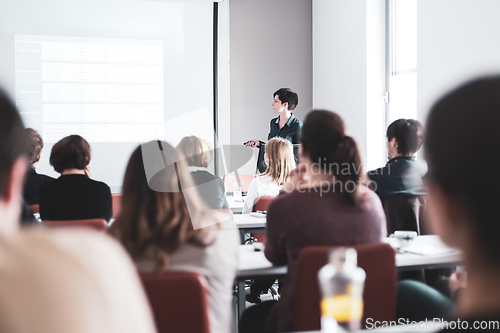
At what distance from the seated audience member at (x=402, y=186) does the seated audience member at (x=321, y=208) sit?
93 cm

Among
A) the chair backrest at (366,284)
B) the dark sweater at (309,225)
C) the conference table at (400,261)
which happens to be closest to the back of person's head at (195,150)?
the conference table at (400,261)

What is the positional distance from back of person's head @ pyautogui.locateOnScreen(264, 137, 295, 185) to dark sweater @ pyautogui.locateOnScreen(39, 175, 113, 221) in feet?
4.40

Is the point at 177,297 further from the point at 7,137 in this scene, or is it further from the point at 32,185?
the point at 32,185

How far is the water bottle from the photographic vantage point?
1.34 meters

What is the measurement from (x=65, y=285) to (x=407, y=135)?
8.02ft

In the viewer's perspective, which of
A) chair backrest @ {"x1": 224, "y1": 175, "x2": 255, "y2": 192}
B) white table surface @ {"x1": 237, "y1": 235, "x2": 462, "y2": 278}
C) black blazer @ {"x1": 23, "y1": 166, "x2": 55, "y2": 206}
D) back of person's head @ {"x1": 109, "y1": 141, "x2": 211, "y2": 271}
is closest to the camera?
back of person's head @ {"x1": 109, "y1": 141, "x2": 211, "y2": 271}

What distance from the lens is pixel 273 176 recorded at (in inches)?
127

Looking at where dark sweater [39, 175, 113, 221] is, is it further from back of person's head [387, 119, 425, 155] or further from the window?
the window

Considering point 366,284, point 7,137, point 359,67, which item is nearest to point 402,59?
point 359,67

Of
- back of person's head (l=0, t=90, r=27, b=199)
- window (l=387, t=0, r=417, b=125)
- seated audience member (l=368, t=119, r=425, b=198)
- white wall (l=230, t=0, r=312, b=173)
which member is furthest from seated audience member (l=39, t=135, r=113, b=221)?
window (l=387, t=0, r=417, b=125)

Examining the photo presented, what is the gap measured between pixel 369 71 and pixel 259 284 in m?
3.00

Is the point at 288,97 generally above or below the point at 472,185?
above

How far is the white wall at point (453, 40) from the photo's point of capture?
330 centimetres

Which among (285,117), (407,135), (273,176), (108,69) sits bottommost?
(273,176)
